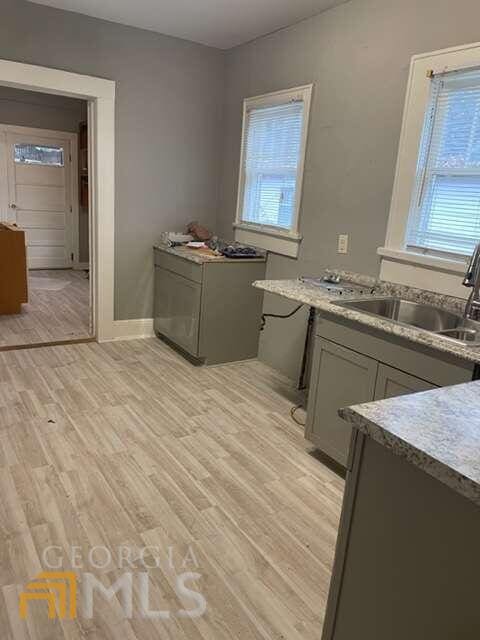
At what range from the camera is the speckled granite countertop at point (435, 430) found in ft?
2.85

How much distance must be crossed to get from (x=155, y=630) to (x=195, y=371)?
2.30 meters

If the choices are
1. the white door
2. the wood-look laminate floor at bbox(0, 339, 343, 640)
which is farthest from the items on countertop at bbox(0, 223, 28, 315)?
the white door

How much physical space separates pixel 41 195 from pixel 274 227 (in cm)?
495

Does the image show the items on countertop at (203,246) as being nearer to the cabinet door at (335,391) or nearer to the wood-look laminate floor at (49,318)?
the wood-look laminate floor at (49,318)

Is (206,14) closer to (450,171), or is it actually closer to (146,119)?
(146,119)

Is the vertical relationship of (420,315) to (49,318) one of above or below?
above

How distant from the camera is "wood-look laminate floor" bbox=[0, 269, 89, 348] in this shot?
4227 millimetres

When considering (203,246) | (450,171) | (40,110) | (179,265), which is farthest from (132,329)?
(40,110)

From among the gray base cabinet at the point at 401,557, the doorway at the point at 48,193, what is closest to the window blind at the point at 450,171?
the gray base cabinet at the point at 401,557

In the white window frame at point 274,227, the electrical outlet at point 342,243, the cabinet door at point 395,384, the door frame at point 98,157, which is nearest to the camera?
the cabinet door at point 395,384

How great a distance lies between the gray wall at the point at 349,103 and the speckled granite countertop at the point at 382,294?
0.15 m

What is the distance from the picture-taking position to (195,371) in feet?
12.3

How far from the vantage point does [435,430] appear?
1.01 m

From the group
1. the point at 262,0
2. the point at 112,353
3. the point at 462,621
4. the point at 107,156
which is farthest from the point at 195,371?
the point at 462,621
